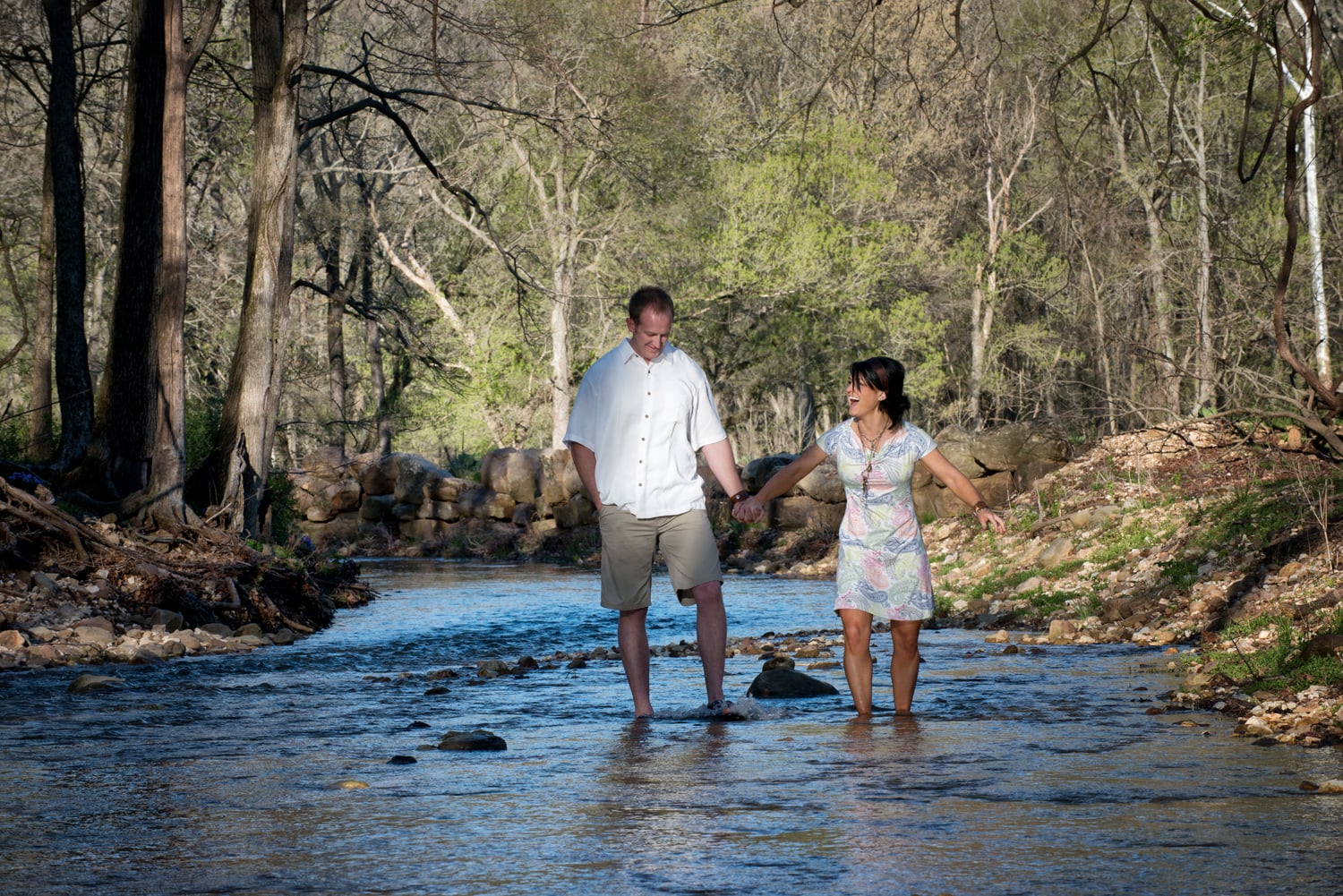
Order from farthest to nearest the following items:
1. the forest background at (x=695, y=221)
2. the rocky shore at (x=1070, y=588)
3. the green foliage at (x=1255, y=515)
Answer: the forest background at (x=695, y=221)
the green foliage at (x=1255, y=515)
the rocky shore at (x=1070, y=588)

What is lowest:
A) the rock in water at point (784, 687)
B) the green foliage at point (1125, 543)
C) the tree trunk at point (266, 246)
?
the rock in water at point (784, 687)

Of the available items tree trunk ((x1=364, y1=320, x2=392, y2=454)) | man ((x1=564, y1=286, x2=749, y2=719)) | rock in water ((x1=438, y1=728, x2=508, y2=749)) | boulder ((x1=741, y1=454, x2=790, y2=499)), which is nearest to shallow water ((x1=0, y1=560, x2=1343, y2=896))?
rock in water ((x1=438, y1=728, x2=508, y2=749))

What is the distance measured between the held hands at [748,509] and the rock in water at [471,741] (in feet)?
5.49

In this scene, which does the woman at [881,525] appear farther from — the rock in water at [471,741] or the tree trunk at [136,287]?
the tree trunk at [136,287]

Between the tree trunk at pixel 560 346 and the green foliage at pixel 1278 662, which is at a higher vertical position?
the tree trunk at pixel 560 346

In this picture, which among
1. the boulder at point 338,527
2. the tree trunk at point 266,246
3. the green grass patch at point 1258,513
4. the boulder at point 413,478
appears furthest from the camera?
the boulder at point 338,527

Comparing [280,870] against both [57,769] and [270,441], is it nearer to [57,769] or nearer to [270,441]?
[57,769]

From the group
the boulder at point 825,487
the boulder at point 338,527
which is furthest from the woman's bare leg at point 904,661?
the boulder at point 338,527

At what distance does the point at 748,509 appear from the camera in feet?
26.8

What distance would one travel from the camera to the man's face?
27.0ft

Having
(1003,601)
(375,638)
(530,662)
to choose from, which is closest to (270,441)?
(375,638)

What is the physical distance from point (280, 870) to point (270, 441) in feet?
44.2

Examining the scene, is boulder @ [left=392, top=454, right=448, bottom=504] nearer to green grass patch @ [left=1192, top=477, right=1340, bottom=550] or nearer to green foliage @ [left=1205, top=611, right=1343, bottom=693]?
green grass patch @ [left=1192, top=477, right=1340, bottom=550]

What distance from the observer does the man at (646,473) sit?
8.25 metres
